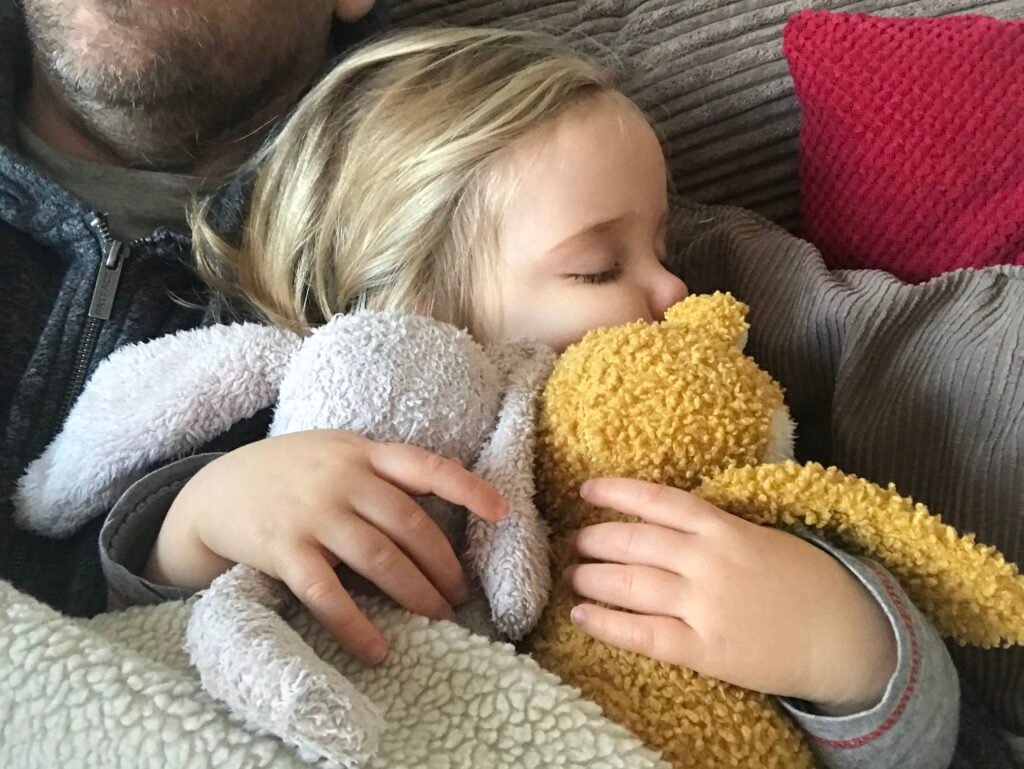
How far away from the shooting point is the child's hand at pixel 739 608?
539 millimetres

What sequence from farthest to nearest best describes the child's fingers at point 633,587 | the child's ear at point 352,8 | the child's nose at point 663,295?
the child's ear at point 352,8 < the child's nose at point 663,295 < the child's fingers at point 633,587

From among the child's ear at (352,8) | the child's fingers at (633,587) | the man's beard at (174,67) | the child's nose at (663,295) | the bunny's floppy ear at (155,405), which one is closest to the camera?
the child's fingers at (633,587)

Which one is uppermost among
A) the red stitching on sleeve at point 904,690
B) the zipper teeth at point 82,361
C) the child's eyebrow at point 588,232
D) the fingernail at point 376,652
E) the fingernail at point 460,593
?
the child's eyebrow at point 588,232

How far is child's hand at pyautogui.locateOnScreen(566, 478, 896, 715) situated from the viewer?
1.77ft

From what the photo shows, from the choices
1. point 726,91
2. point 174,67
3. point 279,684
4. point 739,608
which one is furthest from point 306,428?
point 726,91

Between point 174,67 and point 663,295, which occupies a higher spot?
point 174,67

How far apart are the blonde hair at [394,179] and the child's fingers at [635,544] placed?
290mm

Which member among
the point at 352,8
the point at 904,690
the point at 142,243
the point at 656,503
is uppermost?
the point at 352,8

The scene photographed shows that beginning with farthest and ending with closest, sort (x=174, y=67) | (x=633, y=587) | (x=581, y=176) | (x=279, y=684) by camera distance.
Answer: (x=174, y=67)
(x=581, y=176)
(x=633, y=587)
(x=279, y=684)

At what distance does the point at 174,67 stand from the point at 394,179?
0.31 m

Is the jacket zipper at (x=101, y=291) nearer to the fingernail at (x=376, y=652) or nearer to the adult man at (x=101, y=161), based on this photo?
the adult man at (x=101, y=161)

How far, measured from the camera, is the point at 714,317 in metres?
0.66

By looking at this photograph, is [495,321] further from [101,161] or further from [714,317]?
[101,161]

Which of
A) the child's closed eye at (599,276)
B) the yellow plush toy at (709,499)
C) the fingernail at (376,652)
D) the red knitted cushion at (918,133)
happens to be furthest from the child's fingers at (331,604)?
the red knitted cushion at (918,133)
